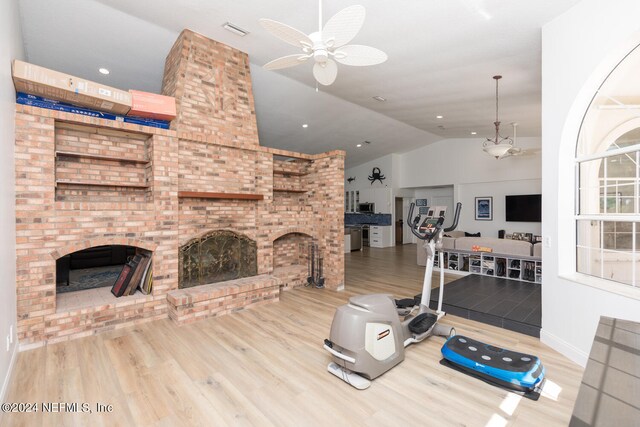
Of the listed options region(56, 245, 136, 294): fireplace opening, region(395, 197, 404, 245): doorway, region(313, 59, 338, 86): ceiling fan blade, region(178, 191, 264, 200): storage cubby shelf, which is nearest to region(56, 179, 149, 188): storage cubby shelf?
region(178, 191, 264, 200): storage cubby shelf

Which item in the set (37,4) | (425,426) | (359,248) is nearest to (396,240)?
(359,248)

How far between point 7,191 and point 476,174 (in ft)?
32.5

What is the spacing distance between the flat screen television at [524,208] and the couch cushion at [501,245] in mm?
3559

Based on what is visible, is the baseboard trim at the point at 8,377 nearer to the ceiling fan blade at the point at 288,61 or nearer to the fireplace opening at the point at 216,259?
the fireplace opening at the point at 216,259

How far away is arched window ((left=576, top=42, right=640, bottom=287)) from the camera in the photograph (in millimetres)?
2572

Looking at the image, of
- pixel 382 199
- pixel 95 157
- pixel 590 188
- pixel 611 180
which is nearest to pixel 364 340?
pixel 590 188

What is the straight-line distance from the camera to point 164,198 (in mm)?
3697

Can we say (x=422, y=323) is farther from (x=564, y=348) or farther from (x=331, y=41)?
(x=331, y=41)

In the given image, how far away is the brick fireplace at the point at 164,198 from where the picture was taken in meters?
2.96

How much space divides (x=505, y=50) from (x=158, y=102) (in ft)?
13.8

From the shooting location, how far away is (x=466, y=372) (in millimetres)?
2492

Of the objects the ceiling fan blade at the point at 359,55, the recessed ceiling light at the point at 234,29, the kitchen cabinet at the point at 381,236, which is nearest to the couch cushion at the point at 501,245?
the ceiling fan blade at the point at 359,55

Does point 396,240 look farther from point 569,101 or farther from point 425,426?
point 425,426

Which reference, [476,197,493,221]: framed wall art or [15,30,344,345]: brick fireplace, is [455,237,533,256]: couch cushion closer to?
[15,30,344,345]: brick fireplace
